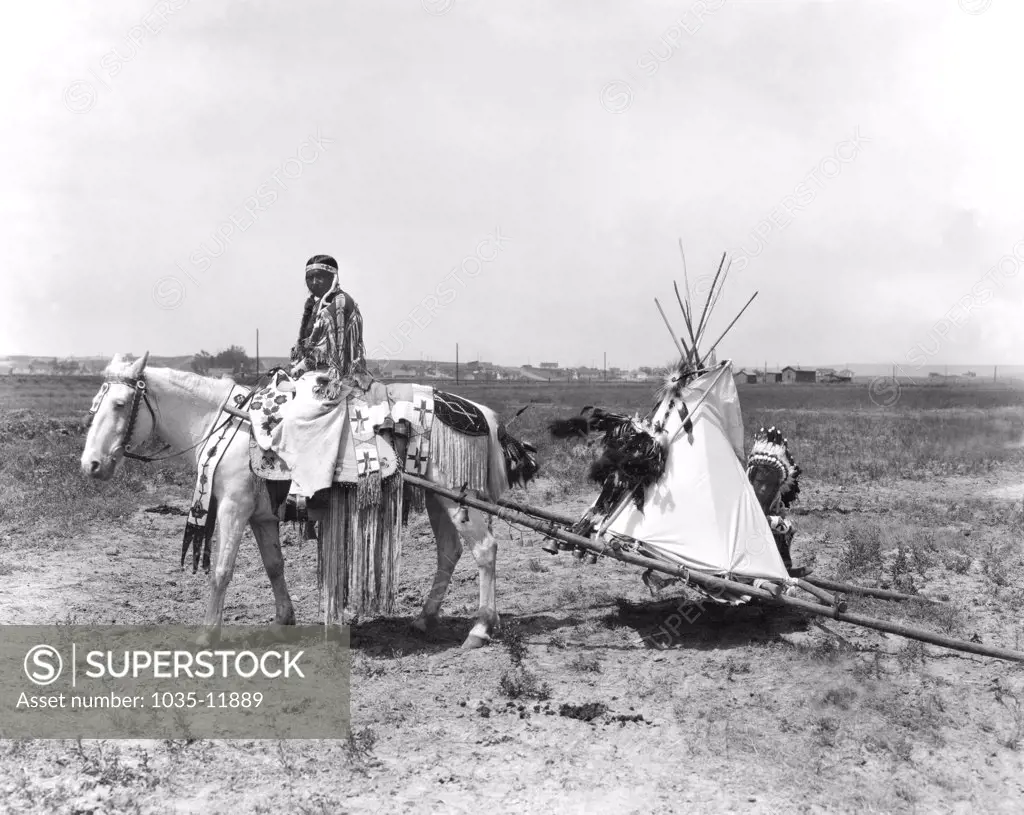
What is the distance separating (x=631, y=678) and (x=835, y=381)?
9000cm

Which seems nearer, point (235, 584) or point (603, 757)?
point (603, 757)

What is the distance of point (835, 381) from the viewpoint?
88250mm

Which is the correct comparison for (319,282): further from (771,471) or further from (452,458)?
(771,471)

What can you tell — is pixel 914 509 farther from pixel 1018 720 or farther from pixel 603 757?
pixel 603 757

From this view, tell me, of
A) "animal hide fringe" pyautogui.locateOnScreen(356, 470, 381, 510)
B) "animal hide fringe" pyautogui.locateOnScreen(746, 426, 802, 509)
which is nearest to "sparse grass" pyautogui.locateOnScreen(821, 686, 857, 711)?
"animal hide fringe" pyautogui.locateOnScreen(746, 426, 802, 509)

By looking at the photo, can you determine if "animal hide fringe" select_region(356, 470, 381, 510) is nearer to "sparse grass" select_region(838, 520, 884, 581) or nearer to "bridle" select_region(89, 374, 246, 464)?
"bridle" select_region(89, 374, 246, 464)

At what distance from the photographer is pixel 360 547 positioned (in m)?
5.91

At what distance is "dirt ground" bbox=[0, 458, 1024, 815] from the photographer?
387 centimetres

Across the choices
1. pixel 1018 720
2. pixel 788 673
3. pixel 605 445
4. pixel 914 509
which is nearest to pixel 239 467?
pixel 605 445

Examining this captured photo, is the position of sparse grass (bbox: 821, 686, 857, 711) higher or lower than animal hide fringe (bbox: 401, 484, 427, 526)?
lower

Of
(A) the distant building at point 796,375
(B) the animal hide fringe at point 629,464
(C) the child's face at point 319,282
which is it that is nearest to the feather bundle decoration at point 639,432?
(B) the animal hide fringe at point 629,464

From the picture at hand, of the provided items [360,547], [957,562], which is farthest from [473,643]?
[957,562]

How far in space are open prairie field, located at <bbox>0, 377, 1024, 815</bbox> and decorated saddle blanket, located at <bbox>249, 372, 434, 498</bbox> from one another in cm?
141

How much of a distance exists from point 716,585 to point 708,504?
62cm
